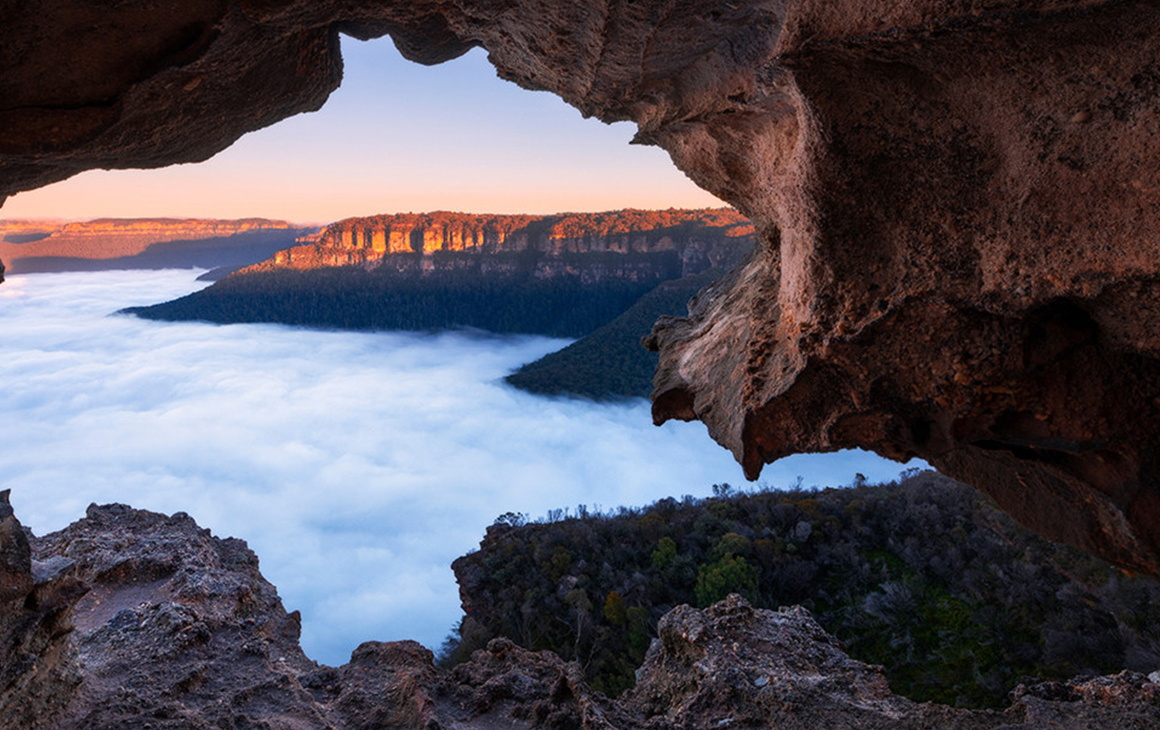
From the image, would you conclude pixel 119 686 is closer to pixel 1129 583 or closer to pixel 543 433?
pixel 1129 583

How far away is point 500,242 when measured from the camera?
254ft

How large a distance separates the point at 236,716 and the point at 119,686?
0.81 meters

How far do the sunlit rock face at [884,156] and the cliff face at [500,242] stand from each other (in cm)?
6409

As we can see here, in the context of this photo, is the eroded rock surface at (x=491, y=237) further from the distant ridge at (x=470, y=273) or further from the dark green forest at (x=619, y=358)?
the dark green forest at (x=619, y=358)

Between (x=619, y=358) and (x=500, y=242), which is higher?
(x=500, y=242)

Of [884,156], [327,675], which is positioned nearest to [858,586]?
[327,675]

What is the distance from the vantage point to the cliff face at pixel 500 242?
70.7m

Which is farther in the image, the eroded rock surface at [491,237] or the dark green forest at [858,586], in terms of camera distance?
the eroded rock surface at [491,237]

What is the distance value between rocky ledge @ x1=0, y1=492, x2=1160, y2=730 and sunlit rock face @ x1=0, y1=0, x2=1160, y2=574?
173cm

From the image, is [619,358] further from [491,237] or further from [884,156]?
[884,156]

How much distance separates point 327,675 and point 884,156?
5448 mm

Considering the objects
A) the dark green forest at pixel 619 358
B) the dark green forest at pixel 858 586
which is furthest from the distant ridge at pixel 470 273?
the dark green forest at pixel 858 586

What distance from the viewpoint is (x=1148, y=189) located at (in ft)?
9.61

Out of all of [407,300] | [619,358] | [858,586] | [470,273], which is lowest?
[858,586]
